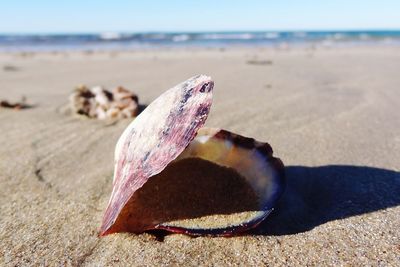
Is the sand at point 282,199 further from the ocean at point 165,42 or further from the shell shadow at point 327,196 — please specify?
the ocean at point 165,42

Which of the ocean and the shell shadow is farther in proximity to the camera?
the ocean

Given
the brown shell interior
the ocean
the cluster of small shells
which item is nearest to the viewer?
the brown shell interior

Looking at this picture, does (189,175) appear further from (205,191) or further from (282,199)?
(282,199)

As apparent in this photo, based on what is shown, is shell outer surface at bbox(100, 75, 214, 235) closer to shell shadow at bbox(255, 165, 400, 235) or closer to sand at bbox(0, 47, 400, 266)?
sand at bbox(0, 47, 400, 266)

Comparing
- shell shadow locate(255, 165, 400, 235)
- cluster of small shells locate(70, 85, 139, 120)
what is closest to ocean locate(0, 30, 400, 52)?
cluster of small shells locate(70, 85, 139, 120)

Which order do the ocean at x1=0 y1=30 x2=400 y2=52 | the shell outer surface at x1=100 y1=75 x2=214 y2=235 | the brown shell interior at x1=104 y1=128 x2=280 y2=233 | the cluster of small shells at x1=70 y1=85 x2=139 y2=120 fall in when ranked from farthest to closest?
1. the ocean at x1=0 y1=30 x2=400 y2=52
2. the cluster of small shells at x1=70 y1=85 x2=139 y2=120
3. the brown shell interior at x1=104 y1=128 x2=280 y2=233
4. the shell outer surface at x1=100 y1=75 x2=214 y2=235

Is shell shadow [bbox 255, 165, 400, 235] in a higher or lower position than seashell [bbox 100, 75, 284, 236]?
lower

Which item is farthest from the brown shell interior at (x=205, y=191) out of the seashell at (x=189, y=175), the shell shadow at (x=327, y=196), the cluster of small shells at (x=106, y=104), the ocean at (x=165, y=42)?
the ocean at (x=165, y=42)
